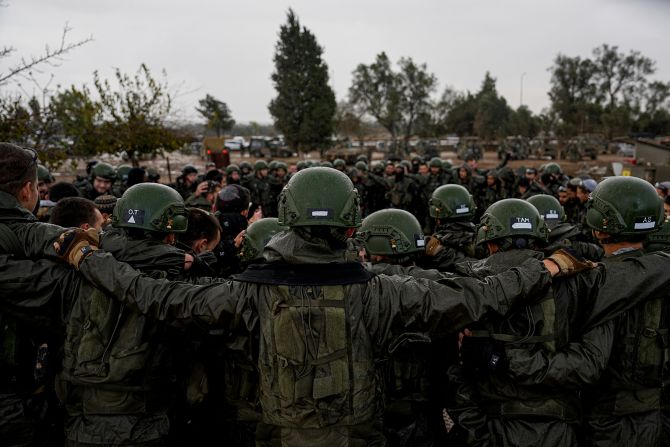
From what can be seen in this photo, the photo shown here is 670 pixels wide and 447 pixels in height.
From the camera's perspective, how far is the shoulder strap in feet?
8.32

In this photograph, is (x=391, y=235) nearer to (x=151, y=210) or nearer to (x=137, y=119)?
(x=151, y=210)

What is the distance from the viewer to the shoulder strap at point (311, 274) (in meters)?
2.54

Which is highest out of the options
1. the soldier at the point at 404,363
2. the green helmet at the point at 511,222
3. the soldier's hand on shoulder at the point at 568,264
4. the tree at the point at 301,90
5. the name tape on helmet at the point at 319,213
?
the tree at the point at 301,90

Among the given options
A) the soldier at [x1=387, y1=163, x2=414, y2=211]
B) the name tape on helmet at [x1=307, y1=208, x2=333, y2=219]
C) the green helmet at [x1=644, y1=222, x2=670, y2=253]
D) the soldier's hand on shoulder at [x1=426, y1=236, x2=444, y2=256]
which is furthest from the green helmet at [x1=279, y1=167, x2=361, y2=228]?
the soldier at [x1=387, y1=163, x2=414, y2=211]

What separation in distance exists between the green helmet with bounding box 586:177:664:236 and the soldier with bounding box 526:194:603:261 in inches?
53.2

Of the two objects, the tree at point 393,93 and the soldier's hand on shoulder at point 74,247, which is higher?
the tree at point 393,93

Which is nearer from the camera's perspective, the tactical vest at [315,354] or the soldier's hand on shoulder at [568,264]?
the tactical vest at [315,354]

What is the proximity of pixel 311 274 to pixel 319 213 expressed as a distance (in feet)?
1.00

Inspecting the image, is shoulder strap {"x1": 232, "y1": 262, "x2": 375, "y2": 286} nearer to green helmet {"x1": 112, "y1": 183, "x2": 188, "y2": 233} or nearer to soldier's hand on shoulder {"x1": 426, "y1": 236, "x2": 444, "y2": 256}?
green helmet {"x1": 112, "y1": 183, "x2": 188, "y2": 233}

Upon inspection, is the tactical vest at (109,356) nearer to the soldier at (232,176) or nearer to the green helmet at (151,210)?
the green helmet at (151,210)

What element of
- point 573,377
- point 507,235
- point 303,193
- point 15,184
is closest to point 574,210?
point 507,235

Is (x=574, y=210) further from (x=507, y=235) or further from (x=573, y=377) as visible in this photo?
(x=573, y=377)

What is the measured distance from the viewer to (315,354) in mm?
2531

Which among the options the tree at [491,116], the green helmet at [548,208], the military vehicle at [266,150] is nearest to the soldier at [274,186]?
the green helmet at [548,208]
